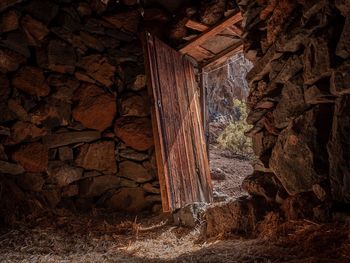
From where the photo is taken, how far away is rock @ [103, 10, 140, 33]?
419cm

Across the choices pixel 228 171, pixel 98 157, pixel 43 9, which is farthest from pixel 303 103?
pixel 228 171

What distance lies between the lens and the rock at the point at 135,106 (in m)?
4.01

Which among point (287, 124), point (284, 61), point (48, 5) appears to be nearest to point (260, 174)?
point (287, 124)

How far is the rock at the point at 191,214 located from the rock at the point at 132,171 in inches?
31.5

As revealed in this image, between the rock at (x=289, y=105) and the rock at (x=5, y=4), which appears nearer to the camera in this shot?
the rock at (x=289, y=105)

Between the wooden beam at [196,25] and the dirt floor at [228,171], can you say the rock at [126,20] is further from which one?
the dirt floor at [228,171]

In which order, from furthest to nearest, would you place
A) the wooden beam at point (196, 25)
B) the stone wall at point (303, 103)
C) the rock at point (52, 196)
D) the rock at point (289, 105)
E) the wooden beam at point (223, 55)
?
the wooden beam at point (223, 55) < the wooden beam at point (196, 25) < the rock at point (52, 196) < the rock at point (289, 105) < the stone wall at point (303, 103)

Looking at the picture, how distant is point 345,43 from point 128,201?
10.5 feet

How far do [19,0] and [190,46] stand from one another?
223 centimetres

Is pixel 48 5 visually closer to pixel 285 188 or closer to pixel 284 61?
pixel 284 61

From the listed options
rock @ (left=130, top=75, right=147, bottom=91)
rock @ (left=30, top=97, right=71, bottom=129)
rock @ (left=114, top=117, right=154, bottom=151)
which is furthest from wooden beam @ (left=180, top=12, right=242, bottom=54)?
rock @ (left=30, top=97, right=71, bottom=129)

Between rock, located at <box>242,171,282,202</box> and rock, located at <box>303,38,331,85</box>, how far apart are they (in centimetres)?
82

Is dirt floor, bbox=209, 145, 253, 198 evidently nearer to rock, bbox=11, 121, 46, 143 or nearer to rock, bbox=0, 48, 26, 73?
rock, bbox=11, 121, 46, 143

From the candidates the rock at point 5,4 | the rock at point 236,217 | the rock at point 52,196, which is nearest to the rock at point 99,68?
the rock at point 5,4
